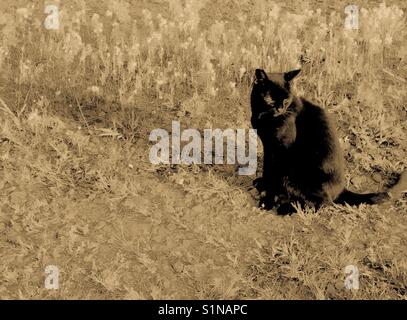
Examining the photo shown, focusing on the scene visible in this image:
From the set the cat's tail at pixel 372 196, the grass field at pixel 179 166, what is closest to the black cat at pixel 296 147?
the cat's tail at pixel 372 196

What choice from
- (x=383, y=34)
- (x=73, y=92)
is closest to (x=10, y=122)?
(x=73, y=92)

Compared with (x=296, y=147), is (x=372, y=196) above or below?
below

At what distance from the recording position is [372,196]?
524cm

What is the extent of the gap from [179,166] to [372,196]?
6.23ft

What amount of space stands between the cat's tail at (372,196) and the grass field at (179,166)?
0.10 meters

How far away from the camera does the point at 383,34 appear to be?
314 inches

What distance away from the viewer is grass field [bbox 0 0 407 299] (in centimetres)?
470

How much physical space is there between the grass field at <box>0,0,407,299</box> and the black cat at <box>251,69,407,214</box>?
182mm

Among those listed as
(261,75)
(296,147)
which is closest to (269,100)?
(261,75)

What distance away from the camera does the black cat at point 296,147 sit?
16.1 ft

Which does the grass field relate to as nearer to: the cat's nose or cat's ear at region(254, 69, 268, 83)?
the cat's nose

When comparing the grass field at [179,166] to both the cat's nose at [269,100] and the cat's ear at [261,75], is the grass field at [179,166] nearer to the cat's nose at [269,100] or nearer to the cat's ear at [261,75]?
the cat's nose at [269,100]

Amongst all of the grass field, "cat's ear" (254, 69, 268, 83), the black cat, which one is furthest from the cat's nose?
the grass field

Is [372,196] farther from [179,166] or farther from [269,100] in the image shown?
[179,166]
